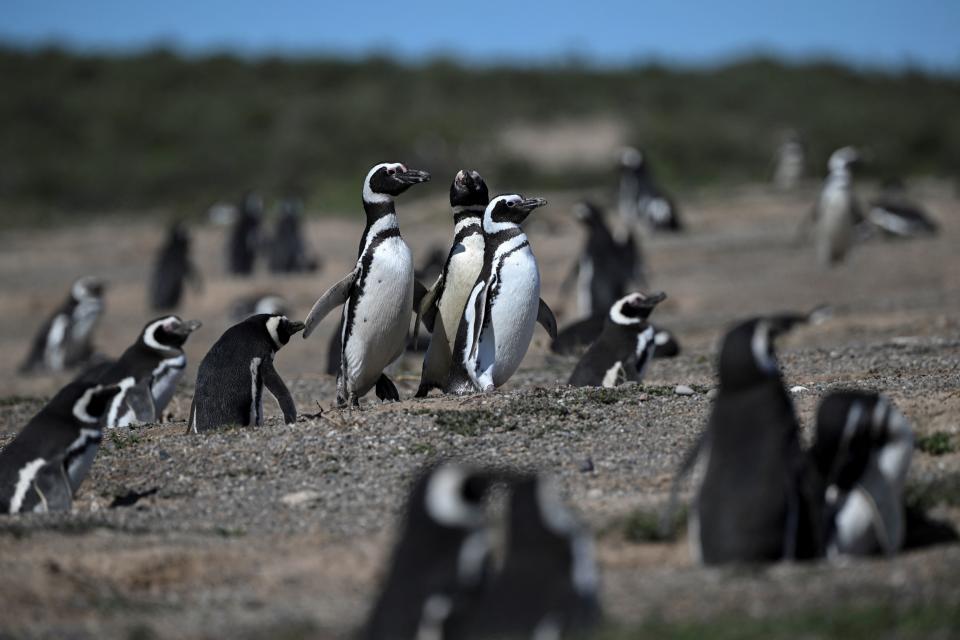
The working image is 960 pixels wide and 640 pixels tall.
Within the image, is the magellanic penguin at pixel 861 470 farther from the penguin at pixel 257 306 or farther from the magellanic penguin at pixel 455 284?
the penguin at pixel 257 306

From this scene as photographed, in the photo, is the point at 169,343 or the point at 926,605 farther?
the point at 169,343

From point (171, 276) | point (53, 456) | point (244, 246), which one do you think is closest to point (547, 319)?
point (53, 456)

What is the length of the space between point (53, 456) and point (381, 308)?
2.23m

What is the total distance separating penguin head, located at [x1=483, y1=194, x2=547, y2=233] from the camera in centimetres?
796

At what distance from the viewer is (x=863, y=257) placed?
60.5 ft

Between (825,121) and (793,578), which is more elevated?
(825,121)

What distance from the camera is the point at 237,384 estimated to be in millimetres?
7668

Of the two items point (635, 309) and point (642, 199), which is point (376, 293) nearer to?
point (635, 309)

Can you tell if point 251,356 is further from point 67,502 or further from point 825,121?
point 825,121

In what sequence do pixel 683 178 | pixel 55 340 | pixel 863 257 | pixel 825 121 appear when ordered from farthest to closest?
pixel 825 121, pixel 683 178, pixel 863 257, pixel 55 340

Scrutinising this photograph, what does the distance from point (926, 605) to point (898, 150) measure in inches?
1314

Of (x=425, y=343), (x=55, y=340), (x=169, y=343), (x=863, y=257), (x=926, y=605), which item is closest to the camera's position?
(x=926, y=605)

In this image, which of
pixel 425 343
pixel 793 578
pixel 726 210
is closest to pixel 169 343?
pixel 425 343

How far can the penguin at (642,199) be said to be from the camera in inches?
876
